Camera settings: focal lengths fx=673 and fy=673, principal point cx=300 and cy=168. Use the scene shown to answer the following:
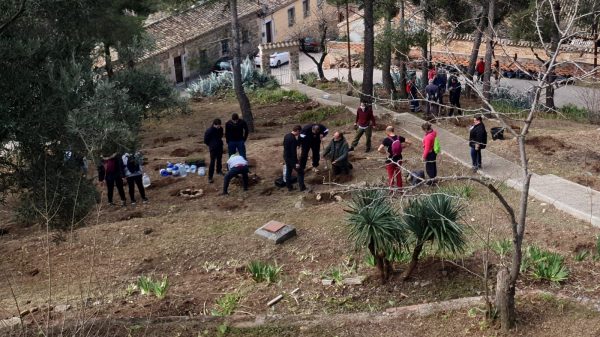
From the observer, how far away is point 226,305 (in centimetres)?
808

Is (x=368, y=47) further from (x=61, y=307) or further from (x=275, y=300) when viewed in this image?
(x=61, y=307)

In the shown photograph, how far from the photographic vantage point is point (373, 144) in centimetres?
1619

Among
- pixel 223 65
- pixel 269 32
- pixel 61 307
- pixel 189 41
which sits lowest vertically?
pixel 61 307

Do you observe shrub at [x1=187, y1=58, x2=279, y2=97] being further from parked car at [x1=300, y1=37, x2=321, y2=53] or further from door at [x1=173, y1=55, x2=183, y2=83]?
parked car at [x1=300, y1=37, x2=321, y2=53]

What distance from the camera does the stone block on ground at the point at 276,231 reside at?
10273mm

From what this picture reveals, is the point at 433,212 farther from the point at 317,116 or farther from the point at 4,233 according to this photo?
the point at 317,116

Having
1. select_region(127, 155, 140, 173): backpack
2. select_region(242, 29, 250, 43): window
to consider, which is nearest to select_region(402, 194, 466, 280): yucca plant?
select_region(127, 155, 140, 173): backpack

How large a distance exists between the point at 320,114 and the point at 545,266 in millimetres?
13639

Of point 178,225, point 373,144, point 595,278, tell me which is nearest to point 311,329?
point 595,278

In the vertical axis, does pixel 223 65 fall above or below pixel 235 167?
above

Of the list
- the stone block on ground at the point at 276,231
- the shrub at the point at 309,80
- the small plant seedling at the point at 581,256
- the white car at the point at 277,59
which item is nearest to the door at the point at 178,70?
the white car at the point at 277,59

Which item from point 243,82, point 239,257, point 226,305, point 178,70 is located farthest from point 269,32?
point 226,305

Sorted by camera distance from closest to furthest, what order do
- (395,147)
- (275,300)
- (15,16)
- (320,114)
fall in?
1. (15,16)
2. (275,300)
3. (395,147)
4. (320,114)

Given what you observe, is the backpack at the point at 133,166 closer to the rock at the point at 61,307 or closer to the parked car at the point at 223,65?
the rock at the point at 61,307
